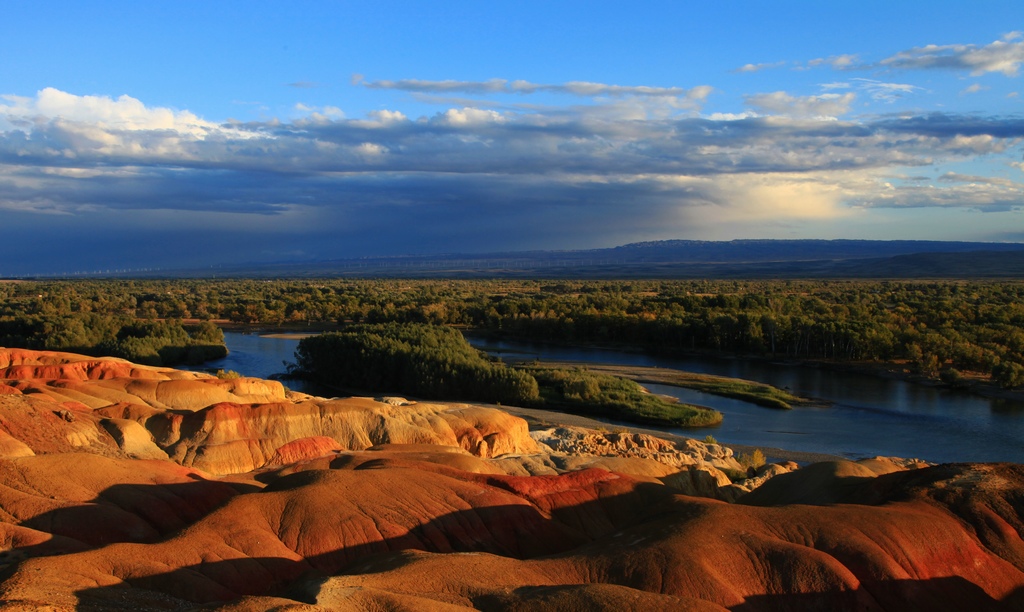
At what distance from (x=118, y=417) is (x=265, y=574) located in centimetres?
1637

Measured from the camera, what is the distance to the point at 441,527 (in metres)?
23.5

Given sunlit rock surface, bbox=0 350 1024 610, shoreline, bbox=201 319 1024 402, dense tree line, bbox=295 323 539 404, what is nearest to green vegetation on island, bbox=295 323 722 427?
dense tree line, bbox=295 323 539 404

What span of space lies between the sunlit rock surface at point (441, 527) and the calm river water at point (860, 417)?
1201 cm

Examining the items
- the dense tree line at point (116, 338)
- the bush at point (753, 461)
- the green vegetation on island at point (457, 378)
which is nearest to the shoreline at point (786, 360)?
the green vegetation on island at point (457, 378)

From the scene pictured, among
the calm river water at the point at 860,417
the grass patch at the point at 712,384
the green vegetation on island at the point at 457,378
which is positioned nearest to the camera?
the calm river water at the point at 860,417

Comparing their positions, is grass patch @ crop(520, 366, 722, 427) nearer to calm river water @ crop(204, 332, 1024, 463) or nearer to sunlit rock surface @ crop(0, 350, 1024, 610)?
calm river water @ crop(204, 332, 1024, 463)

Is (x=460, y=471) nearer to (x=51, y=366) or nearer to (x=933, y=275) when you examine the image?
(x=51, y=366)

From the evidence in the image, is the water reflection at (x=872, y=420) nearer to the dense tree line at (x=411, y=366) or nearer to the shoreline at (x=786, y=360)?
the shoreline at (x=786, y=360)

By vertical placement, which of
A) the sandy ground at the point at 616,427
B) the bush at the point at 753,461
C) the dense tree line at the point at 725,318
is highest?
the dense tree line at the point at 725,318

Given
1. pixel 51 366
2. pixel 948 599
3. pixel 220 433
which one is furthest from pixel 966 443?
pixel 51 366

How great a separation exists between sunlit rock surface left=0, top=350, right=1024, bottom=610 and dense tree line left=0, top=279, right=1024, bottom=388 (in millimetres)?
40717

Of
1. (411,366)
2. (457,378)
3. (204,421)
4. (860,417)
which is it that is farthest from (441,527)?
(411,366)

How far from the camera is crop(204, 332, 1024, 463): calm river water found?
44188mm

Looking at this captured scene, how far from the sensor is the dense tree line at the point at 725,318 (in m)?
68.9
